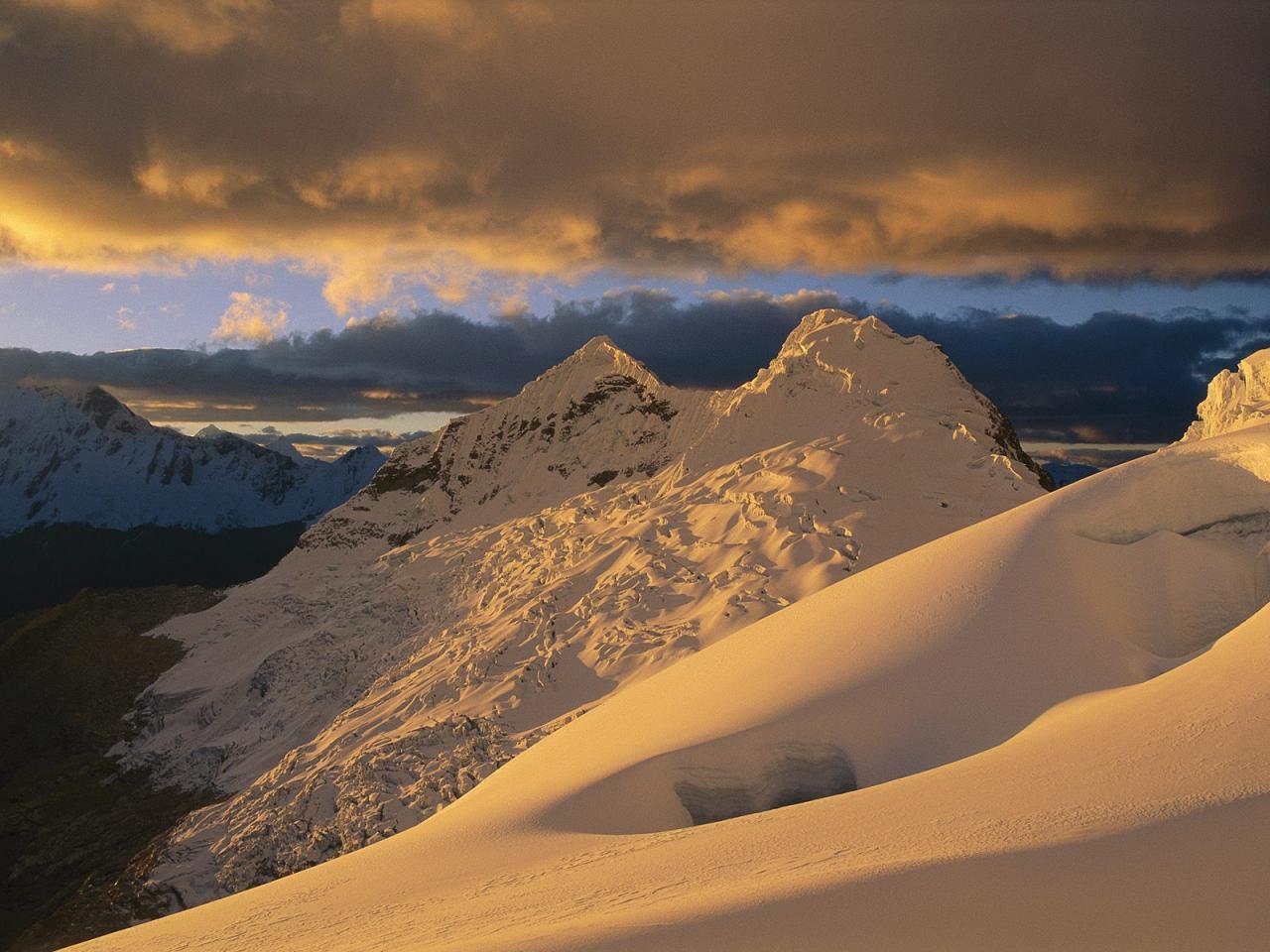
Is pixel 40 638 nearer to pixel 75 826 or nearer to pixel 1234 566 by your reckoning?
pixel 75 826

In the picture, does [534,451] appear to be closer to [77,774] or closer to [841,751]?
[77,774]

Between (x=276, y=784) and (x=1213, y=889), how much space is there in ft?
163

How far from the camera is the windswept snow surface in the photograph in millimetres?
9641

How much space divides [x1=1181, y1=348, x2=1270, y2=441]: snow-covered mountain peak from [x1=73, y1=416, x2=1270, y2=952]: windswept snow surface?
6.73m

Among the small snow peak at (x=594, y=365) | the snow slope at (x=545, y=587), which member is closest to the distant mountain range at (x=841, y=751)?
the snow slope at (x=545, y=587)

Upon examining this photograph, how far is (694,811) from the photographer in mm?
18953

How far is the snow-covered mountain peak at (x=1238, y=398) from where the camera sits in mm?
28828

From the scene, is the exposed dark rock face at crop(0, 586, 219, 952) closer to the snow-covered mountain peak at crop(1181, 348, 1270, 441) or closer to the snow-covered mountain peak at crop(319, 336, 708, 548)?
the snow-covered mountain peak at crop(319, 336, 708, 548)

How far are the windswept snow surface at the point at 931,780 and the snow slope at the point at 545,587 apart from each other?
76.4ft

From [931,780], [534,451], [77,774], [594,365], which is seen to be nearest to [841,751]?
[931,780]

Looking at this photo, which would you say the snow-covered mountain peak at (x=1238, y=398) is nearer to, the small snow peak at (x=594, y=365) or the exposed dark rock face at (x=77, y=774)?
the exposed dark rock face at (x=77, y=774)

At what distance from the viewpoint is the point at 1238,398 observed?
30.4 m

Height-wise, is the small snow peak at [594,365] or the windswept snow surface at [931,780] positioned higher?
the small snow peak at [594,365]

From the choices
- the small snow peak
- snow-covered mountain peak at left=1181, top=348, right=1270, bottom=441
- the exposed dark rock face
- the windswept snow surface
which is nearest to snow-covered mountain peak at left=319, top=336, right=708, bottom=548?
the small snow peak
